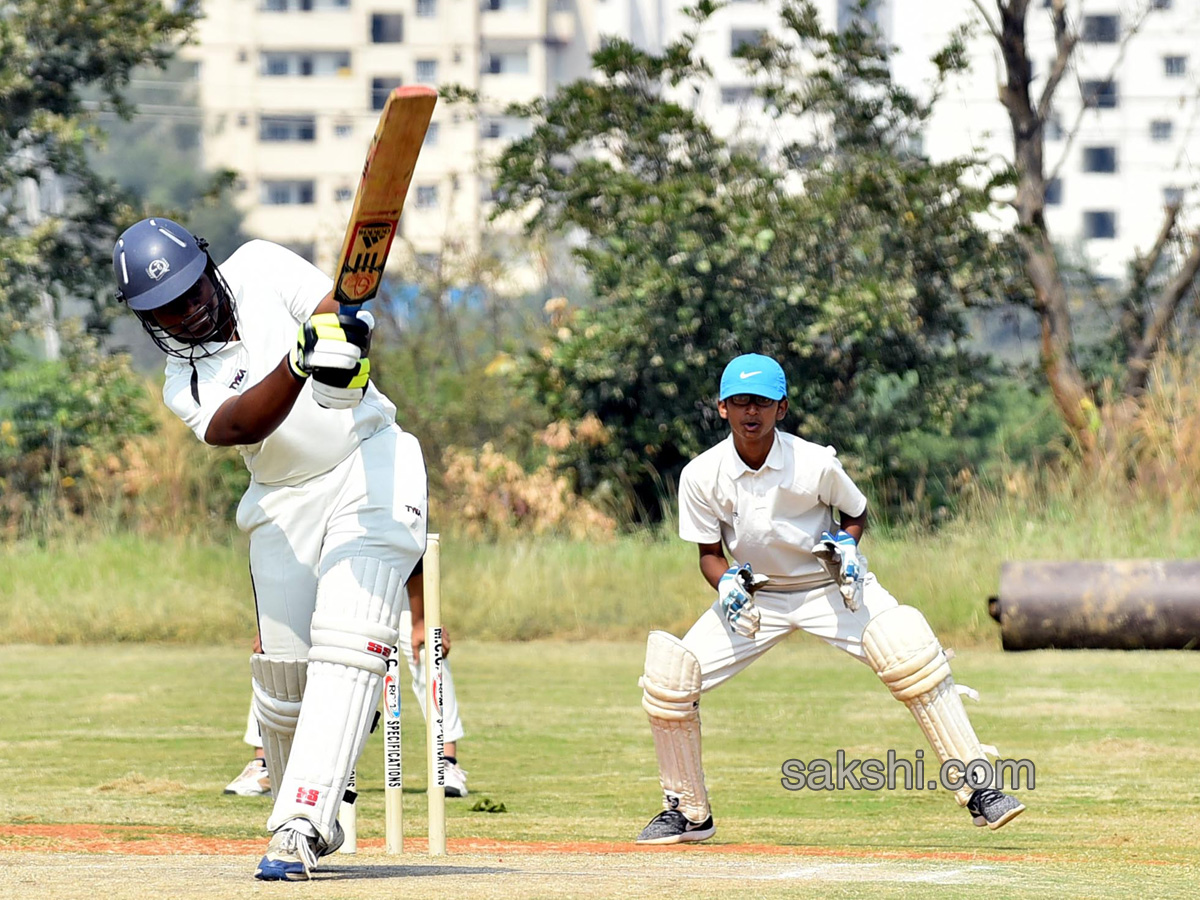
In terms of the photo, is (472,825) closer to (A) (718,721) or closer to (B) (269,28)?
(A) (718,721)

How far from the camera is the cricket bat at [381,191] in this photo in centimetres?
472

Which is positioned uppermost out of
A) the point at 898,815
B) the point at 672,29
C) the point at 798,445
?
the point at 672,29

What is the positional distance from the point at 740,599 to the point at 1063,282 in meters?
13.9

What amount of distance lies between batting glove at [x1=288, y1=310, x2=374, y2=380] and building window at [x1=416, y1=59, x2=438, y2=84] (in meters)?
62.3

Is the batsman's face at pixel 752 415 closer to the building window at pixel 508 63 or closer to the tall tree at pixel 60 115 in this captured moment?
the tall tree at pixel 60 115

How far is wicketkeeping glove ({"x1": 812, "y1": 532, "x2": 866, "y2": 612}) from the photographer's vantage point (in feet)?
21.2

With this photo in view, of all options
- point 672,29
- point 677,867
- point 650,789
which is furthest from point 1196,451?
point 672,29

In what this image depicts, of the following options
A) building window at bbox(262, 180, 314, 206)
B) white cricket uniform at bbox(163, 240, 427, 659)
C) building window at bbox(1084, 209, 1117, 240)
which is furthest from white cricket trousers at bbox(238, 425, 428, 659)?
building window at bbox(1084, 209, 1117, 240)

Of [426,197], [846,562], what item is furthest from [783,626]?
[426,197]

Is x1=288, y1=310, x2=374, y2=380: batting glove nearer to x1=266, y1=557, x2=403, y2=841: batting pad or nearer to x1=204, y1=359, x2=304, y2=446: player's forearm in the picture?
x1=204, y1=359, x2=304, y2=446: player's forearm

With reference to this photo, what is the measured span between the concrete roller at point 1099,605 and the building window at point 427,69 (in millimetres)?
55740

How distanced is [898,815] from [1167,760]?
1909mm

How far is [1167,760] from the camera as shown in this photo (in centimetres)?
872

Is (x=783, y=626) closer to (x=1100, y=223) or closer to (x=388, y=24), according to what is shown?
(x=388, y=24)
